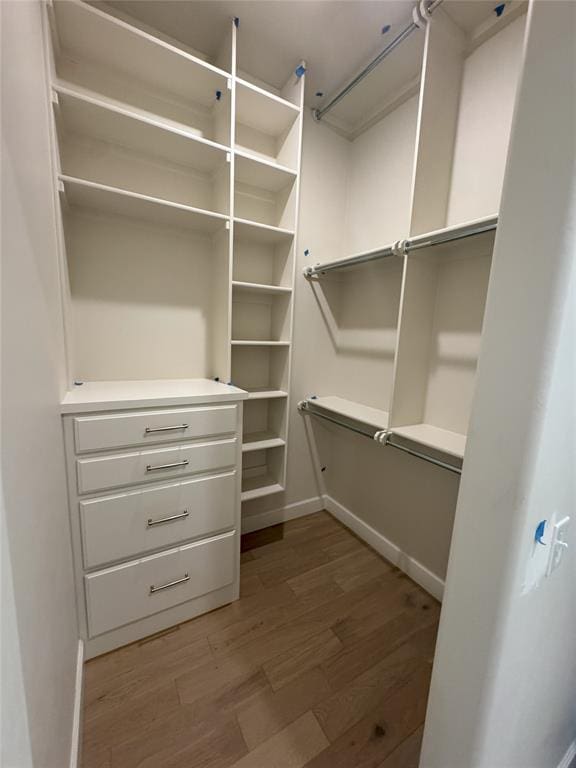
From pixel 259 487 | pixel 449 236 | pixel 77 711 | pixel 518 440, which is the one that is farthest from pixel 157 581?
pixel 449 236

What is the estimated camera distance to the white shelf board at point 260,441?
1.80m

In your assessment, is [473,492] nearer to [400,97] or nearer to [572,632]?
[572,632]

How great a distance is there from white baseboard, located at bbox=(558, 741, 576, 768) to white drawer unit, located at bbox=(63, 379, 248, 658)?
1.32 metres

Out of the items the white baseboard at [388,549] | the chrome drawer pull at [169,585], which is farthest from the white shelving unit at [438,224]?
the chrome drawer pull at [169,585]

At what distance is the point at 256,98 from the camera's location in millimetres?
1557

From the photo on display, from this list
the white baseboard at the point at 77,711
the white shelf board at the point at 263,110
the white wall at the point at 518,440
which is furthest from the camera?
the white shelf board at the point at 263,110

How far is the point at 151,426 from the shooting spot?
1243 millimetres

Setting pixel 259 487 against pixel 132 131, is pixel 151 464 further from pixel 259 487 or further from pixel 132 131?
pixel 132 131

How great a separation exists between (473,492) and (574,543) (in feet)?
1.42

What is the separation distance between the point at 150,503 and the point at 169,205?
1.34m

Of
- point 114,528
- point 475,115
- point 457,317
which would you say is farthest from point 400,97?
point 114,528

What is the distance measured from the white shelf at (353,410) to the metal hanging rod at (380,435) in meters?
0.05

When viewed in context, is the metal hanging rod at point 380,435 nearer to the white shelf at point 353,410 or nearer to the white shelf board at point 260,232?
the white shelf at point 353,410

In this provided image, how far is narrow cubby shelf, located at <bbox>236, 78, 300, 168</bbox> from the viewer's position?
1561 mm
